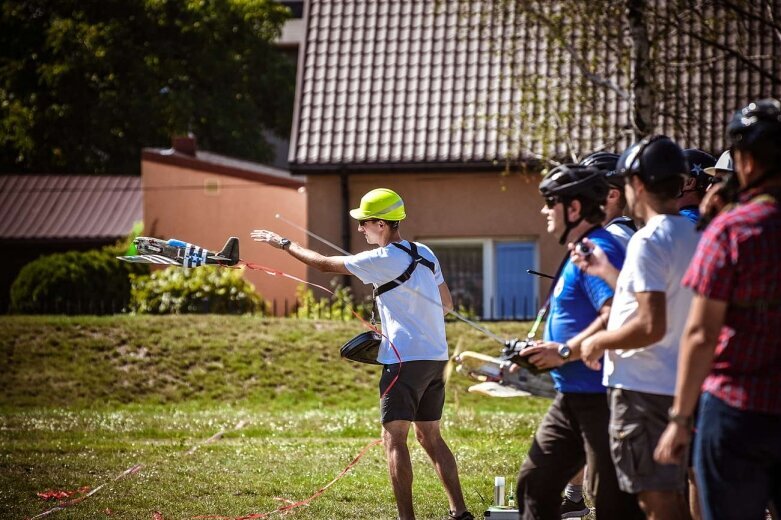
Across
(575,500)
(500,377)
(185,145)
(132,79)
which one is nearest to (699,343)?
(500,377)

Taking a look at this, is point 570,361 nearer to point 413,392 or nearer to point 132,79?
point 413,392

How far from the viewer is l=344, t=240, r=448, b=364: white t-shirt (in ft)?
25.3

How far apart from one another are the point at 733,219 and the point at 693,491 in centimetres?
A: 261

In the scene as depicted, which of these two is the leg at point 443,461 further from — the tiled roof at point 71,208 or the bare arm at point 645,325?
the tiled roof at point 71,208

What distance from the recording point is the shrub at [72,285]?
22.3 m

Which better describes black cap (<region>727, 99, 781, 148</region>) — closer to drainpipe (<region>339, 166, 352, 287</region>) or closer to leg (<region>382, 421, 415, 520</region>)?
leg (<region>382, 421, 415, 520</region>)

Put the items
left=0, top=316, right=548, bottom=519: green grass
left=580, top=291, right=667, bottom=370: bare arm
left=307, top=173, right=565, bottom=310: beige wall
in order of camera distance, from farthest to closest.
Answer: left=307, top=173, right=565, bottom=310: beige wall → left=0, top=316, right=548, bottom=519: green grass → left=580, top=291, right=667, bottom=370: bare arm

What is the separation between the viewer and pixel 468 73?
22531 millimetres

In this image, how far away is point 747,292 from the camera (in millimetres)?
4496

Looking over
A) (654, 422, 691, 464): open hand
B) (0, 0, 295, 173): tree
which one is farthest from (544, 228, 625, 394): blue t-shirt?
(0, 0, 295, 173): tree

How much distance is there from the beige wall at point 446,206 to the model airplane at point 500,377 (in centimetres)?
1466

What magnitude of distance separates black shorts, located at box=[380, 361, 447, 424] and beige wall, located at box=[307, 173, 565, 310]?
13.4m

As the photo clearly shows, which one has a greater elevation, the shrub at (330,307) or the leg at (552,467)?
the leg at (552,467)

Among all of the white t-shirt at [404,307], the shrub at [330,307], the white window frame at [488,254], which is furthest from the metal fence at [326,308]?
the white t-shirt at [404,307]
